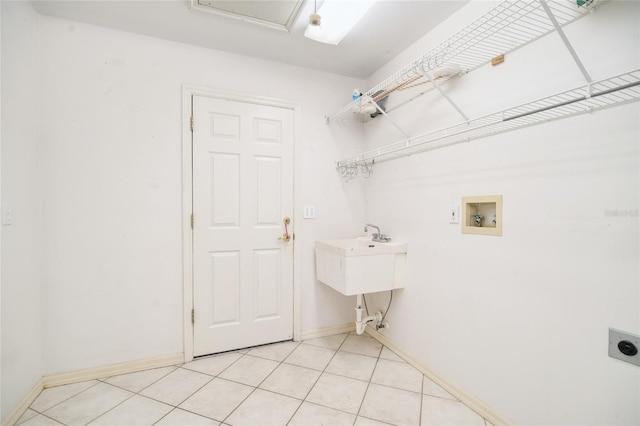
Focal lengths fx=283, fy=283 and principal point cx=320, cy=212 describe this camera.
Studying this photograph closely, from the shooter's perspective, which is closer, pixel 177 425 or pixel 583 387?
pixel 583 387

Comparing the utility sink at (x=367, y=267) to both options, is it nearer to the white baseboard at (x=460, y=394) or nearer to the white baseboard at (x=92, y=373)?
the white baseboard at (x=460, y=394)

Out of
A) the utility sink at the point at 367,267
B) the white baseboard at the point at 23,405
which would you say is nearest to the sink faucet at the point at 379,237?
the utility sink at the point at 367,267

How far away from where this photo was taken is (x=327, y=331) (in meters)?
2.64

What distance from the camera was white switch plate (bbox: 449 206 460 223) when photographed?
176cm

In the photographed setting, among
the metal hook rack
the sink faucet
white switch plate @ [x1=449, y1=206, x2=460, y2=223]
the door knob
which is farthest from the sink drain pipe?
the metal hook rack

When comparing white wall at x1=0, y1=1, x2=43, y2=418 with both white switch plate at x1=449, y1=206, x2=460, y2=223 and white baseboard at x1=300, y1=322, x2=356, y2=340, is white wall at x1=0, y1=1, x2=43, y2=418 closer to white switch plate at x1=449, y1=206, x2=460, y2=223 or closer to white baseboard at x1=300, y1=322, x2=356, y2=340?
white baseboard at x1=300, y1=322, x2=356, y2=340

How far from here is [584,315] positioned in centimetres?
119

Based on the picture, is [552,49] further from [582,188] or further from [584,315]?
[584,315]

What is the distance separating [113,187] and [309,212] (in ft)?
4.87

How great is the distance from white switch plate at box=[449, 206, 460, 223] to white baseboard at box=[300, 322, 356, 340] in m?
1.50

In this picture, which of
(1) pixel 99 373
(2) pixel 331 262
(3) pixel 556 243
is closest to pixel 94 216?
(1) pixel 99 373

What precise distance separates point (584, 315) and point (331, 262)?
1.47 m

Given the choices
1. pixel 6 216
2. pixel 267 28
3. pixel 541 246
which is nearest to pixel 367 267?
pixel 541 246

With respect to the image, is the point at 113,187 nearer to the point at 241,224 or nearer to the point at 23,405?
the point at 241,224
